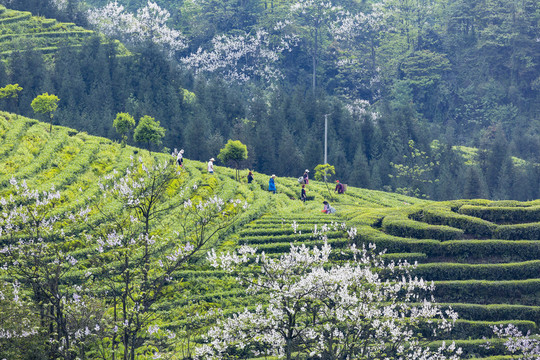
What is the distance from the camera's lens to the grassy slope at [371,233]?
22.0m

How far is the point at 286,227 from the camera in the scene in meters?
28.2

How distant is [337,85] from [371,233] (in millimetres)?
72753

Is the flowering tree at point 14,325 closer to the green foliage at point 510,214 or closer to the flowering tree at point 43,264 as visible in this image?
the flowering tree at point 43,264

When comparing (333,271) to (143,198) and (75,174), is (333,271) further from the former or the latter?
(75,174)

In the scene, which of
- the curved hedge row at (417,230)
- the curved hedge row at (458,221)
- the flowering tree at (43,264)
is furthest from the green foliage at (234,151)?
the flowering tree at (43,264)

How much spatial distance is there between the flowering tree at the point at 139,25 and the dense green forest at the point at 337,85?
2.26 m

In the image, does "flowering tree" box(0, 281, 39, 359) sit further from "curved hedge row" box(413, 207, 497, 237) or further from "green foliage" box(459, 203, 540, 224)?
"green foliage" box(459, 203, 540, 224)

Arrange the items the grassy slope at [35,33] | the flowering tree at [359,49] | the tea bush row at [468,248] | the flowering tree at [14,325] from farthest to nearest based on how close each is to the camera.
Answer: the flowering tree at [359,49] < the grassy slope at [35,33] < the tea bush row at [468,248] < the flowering tree at [14,325]

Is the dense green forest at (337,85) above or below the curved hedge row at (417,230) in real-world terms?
above

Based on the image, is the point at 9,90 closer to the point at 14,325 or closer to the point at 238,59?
the point at 14,325

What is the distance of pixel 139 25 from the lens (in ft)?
299

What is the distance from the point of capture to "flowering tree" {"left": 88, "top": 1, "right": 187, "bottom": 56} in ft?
292

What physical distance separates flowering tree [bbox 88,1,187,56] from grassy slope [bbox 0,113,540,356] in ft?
181

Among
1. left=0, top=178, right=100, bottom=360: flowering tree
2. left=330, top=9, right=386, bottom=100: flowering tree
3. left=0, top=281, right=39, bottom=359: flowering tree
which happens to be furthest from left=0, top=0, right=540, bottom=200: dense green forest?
left=0, top=281, right=39, bottom=359: flowering tree
